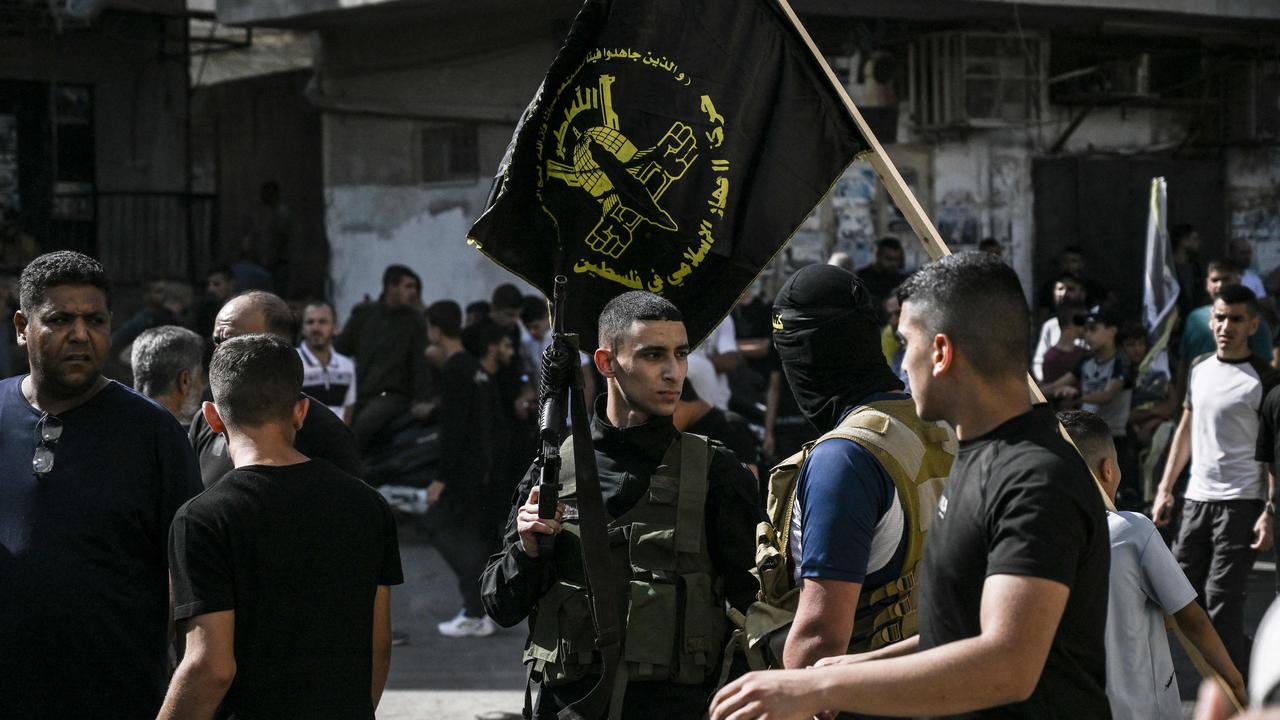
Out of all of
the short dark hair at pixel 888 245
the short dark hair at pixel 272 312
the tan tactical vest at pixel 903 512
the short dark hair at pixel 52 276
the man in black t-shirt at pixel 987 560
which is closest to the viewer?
the man in black t-shirt at pixel 987 560

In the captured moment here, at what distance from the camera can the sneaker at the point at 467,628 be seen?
31.8 feet

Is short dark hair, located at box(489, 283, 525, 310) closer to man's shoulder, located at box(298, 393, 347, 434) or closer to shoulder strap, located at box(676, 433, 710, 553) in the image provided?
man's shoulder, located at box(298, 393, 347, 434)

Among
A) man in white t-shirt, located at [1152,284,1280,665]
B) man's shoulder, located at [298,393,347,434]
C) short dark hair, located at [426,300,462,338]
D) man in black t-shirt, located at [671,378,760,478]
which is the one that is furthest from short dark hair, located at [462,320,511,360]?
man's shoulder, located at [298,393,347,434]

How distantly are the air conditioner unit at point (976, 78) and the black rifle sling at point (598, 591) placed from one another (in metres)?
11.9

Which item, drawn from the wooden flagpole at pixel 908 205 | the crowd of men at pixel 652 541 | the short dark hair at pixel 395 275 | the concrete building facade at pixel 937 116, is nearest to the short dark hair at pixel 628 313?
the crowd of men at pixel 652 541

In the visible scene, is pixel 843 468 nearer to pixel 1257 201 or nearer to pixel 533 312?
pixel 533 312

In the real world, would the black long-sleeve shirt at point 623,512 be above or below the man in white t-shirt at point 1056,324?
below

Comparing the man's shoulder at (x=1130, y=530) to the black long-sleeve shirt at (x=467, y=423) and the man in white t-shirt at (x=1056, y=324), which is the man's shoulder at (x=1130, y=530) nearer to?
the black long-sleeve shirt at (x=467, y=423)

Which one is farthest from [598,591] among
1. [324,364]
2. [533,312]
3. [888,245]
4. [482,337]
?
[888,245]

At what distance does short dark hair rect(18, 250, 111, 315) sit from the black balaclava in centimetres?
205

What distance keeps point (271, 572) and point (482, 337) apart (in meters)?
6.92

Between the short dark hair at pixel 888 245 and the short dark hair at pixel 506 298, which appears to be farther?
the short dark hair at pixel 888 245

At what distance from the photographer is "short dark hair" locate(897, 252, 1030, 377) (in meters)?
2.87

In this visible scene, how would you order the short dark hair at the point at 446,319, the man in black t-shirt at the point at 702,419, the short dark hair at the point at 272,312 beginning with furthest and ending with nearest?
the short dark hair at the point at 446,319 → the man in black t-shirt at the point at 702,419 → the short dark hair at the point at 272,312
